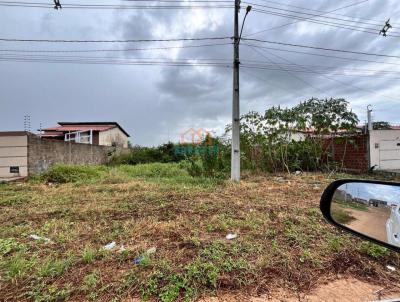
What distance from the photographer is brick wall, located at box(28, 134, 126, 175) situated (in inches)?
362

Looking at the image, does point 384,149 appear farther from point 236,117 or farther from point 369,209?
point 369,209

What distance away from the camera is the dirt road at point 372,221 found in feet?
3.57

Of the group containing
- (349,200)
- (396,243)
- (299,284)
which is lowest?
(299,284)

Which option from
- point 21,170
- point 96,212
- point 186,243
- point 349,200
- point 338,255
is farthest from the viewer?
point 21,170

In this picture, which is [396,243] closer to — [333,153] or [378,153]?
[333,153]

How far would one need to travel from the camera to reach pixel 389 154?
1016cm

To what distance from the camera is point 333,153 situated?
9859 millimetres

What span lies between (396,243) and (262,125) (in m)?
8.24

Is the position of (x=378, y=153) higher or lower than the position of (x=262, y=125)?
lower

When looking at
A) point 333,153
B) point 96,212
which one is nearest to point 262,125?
point 333,153

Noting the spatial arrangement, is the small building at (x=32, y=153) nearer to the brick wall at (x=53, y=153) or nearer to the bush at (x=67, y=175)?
the brick wall at (x=53, y=153)

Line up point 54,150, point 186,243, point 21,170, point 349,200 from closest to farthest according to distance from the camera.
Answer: point 349,200
point 186,243
point 21,170
point 54,150

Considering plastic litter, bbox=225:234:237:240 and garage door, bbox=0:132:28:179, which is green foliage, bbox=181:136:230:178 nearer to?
plastic litter, bbox=225:234:237:240

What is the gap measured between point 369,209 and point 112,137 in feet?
78.9
